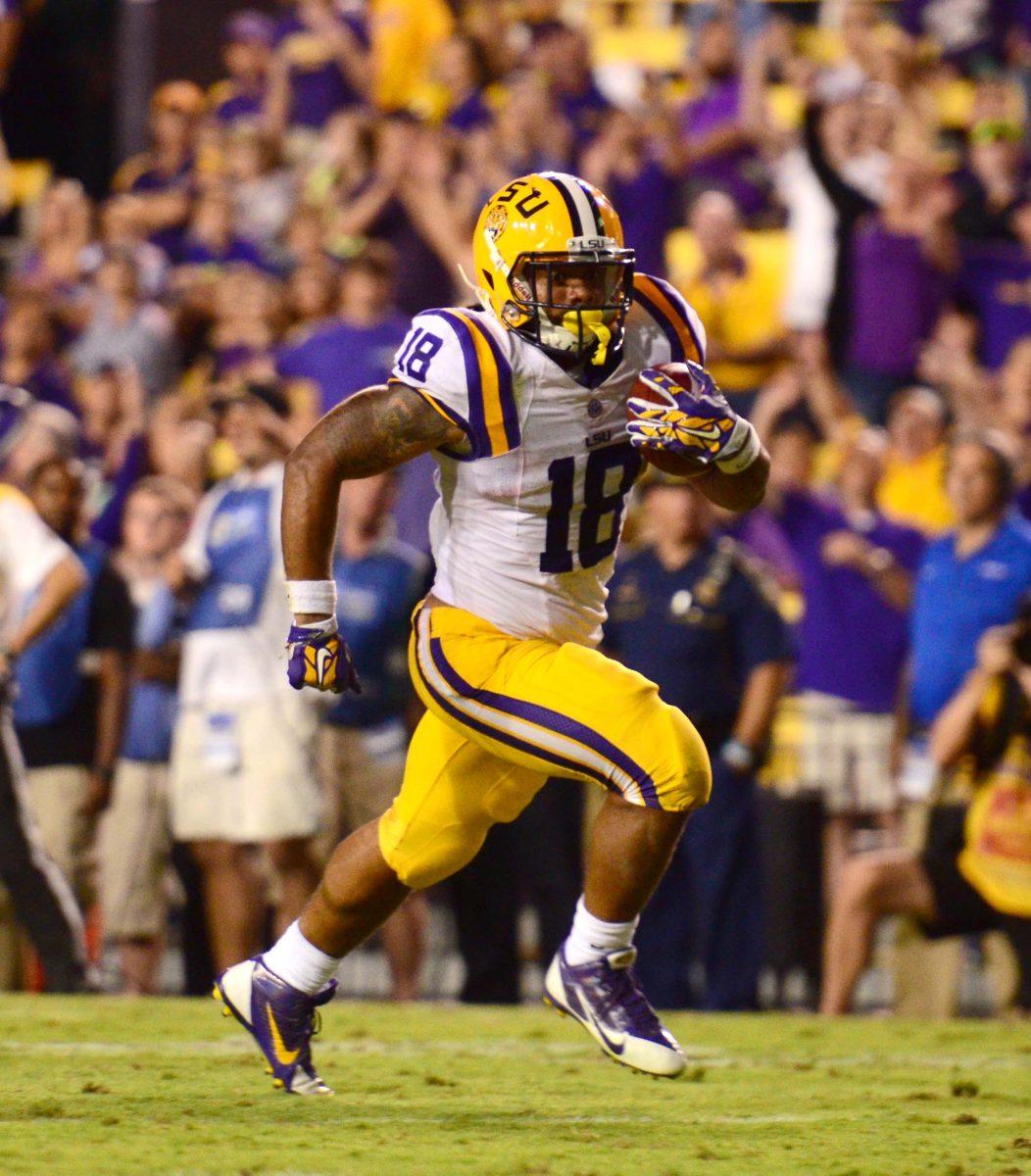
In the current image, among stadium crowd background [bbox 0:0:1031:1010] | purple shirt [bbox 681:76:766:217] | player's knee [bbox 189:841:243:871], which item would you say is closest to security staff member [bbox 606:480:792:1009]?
stadium crowd background [bbox 0:0:1031:1010]

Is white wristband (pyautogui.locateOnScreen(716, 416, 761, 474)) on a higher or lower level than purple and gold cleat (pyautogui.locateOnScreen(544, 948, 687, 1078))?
higher

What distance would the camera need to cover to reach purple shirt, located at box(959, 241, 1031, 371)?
370 inches

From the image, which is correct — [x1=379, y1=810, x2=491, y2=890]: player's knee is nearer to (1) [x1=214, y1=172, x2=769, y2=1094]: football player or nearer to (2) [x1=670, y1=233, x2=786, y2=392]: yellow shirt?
(1) [x1=214, y1=172, x2=769, y2=1094]: football player

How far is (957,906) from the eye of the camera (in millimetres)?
6320

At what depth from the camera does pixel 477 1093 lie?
14.7ft

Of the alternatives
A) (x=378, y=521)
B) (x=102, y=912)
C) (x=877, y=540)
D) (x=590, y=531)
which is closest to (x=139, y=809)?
(x=102, y=912)

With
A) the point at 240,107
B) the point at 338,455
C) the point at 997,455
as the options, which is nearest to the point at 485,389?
the point at 338,455

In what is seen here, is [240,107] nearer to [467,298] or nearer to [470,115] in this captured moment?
[470,115]

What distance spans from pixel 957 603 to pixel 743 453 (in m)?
3.17

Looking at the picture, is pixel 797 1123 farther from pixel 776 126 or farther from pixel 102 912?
pixel 776 126

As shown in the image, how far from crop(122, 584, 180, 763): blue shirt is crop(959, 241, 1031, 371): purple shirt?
392 centimetres

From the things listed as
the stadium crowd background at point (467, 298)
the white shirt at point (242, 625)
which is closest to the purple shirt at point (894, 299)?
the stadium crowd background at point (467, 298)

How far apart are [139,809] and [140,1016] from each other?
5.41 feet

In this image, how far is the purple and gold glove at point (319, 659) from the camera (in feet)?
12.8
